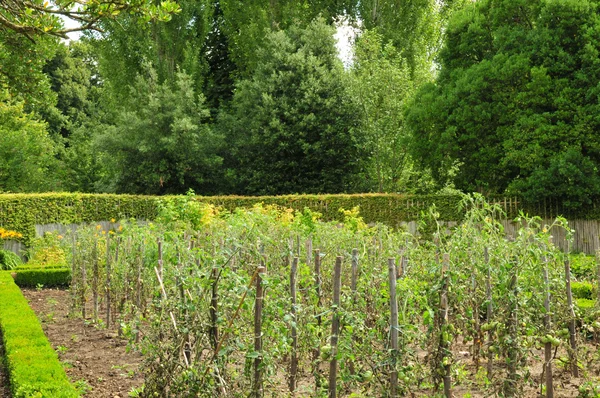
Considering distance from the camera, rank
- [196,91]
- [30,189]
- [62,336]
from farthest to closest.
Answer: [30,189] → [196,91] → [62,336]

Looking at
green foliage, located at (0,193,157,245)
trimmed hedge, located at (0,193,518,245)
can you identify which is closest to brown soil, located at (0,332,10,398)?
green foliage, located at (0,193,157,245)

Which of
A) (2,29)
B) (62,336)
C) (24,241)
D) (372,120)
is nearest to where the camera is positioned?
(62,336)

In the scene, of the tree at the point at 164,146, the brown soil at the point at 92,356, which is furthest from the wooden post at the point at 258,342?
the tree at the point at 164,146

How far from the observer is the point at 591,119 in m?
15.0

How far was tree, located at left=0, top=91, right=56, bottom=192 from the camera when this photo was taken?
82.0ft

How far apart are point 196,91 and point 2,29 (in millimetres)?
16370

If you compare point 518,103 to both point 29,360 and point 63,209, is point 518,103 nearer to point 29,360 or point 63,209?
point 63,209

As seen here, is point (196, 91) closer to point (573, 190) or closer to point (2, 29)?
point (573, 190)

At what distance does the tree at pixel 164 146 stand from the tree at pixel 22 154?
4.54 metres

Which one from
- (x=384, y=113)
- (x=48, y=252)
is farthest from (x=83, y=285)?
(x=384, y=113)

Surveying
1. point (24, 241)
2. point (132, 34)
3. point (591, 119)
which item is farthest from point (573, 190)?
point (132, 34)

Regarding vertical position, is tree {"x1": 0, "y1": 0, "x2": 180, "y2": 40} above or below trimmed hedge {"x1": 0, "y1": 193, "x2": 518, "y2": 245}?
above

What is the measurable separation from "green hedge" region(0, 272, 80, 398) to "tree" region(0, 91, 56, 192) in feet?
60.7

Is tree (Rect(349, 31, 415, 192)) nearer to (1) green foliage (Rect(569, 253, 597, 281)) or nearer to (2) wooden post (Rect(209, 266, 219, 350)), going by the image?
(1) green foliage (Rect(569, 253, 597, 281))
